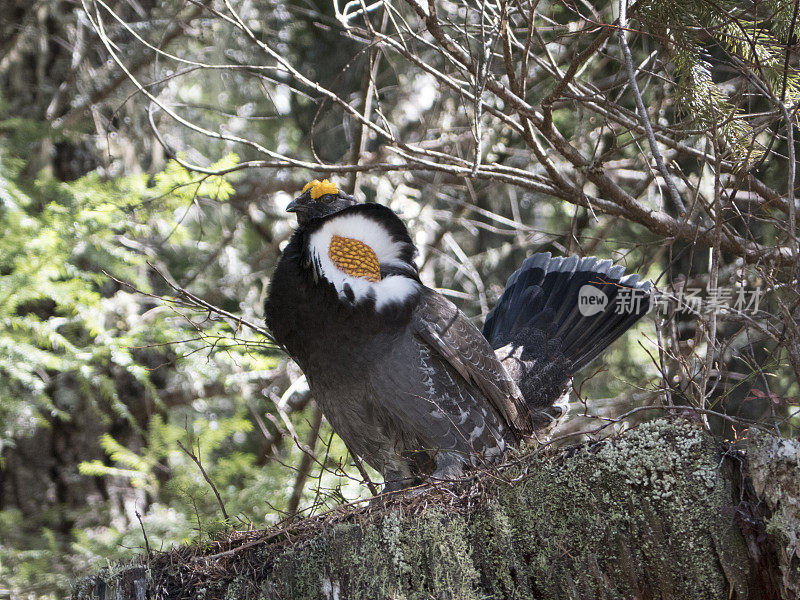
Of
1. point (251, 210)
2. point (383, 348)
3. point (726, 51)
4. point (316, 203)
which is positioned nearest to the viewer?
point (726, 51)

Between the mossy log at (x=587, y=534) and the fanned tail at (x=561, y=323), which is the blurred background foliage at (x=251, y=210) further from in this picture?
the mossy log at (x=587, y=534)

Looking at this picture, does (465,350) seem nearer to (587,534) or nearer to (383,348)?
(383,348)

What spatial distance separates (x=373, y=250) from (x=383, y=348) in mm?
581

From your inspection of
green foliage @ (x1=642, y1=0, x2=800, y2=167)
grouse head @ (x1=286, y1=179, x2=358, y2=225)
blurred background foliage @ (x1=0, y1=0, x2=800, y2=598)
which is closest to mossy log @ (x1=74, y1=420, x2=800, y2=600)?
blurred background foliage @ (x1=0, y1=0, x2=800, y2=598)

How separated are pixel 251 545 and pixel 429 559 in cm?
76

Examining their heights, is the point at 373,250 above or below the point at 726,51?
above

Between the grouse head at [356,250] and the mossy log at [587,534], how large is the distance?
4.95 ft

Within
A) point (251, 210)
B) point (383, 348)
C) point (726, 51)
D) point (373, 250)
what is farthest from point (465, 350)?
point (251, 210)

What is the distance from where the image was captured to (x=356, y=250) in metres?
4.10

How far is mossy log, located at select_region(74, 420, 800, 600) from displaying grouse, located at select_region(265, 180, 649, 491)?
4.01 feet

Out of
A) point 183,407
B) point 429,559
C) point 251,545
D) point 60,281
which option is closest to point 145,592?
point 251,545

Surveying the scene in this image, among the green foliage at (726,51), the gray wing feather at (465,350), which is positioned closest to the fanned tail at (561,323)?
the gray wing feather at (465,350)

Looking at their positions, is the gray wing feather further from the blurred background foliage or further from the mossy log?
the mossy log

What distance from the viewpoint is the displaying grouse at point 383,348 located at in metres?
4.02
